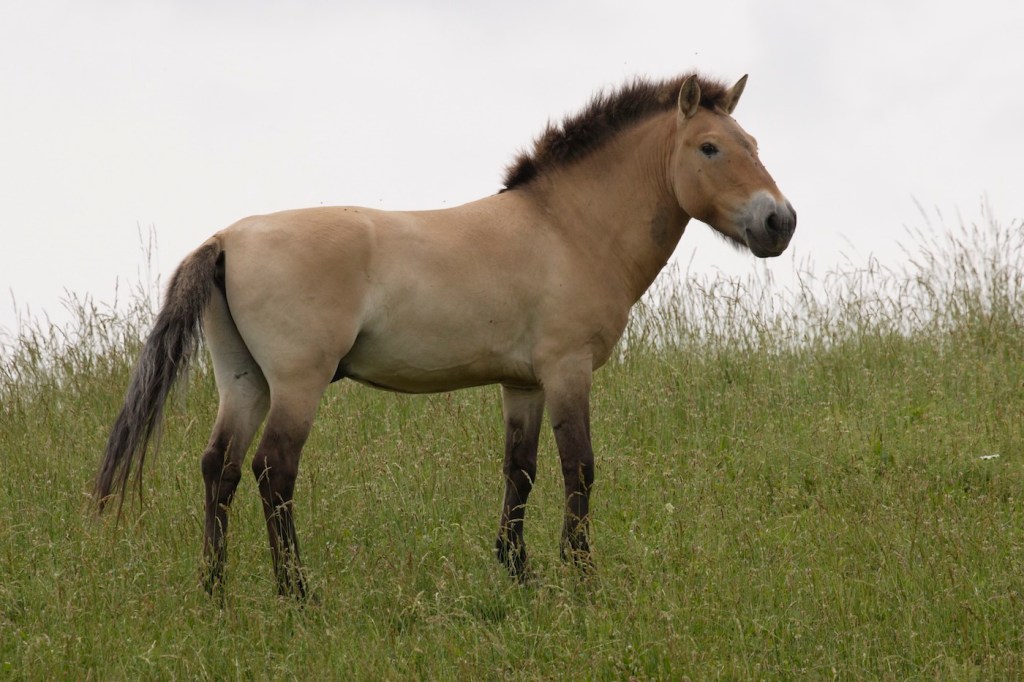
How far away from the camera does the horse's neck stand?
19.5 feet

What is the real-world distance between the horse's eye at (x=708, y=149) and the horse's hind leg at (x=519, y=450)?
1.53 metres

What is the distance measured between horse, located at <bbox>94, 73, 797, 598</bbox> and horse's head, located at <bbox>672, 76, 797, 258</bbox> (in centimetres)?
1

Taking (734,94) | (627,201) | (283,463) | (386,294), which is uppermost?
(734,94)

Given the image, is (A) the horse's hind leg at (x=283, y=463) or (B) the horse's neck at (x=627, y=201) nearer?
(A) the horse's hind leg at (x=283, y=463)

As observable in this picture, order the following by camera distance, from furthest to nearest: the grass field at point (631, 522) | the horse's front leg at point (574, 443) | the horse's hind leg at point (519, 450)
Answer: the horse's hind leg at point (519, 450) → the horse's front leg at point (574, 443) → the grass field at point (631, 522)

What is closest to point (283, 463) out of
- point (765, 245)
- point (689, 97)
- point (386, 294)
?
point (386, 294)

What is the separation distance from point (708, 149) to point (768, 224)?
516 mm

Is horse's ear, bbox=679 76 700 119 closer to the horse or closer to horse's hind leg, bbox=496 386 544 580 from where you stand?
the horse

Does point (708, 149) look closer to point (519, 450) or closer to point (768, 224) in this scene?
point (768, 224)

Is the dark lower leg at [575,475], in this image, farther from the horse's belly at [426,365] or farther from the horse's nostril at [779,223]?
the horse's nostril at [779,223]

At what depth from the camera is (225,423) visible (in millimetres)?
5477

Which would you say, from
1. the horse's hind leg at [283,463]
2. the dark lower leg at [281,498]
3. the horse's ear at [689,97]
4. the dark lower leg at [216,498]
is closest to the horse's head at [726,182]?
the horse's ear at [689,97]

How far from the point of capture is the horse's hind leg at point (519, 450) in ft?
19.8

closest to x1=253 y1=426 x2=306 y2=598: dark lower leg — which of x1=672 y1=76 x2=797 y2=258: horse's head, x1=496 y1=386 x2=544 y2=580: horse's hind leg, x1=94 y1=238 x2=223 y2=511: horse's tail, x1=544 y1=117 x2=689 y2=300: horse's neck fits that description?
x1=94 y1=238 x2=223 y2=511: horse's tail
